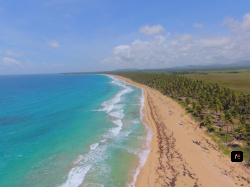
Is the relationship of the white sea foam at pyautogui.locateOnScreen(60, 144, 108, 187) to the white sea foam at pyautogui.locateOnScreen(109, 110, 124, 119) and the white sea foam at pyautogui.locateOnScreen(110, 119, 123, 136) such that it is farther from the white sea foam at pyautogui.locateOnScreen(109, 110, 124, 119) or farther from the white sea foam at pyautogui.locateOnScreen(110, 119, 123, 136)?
the white sea foam at pyautogui.locateOnScreen(109, 110, 124, 119)

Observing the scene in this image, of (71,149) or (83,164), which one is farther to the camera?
(71,149)

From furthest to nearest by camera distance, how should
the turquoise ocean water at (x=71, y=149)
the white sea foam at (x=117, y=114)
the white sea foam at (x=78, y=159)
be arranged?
the white sea foam at (x=117, y=114)
the white sea foam at (x=78, y=159)
the turquoise ocean water at (x=71, y=149)

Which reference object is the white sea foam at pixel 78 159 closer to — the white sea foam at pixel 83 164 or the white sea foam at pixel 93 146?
the white sea foam at pixel 83 164

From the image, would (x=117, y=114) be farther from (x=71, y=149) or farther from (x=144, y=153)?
(x=144, y=153)

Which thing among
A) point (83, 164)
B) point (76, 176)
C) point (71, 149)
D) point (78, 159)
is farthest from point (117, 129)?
point (76, 176)

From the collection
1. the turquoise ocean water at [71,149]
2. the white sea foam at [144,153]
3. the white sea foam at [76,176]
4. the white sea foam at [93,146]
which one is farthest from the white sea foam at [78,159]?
the white sea foam at [144,153]


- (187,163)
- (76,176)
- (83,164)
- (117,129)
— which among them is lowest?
(76,176)

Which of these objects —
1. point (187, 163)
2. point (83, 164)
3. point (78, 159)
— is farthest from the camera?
point (78, 159)

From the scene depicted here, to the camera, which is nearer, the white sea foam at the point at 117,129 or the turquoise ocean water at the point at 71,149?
the turquoise ocean water at the point at 71,149
